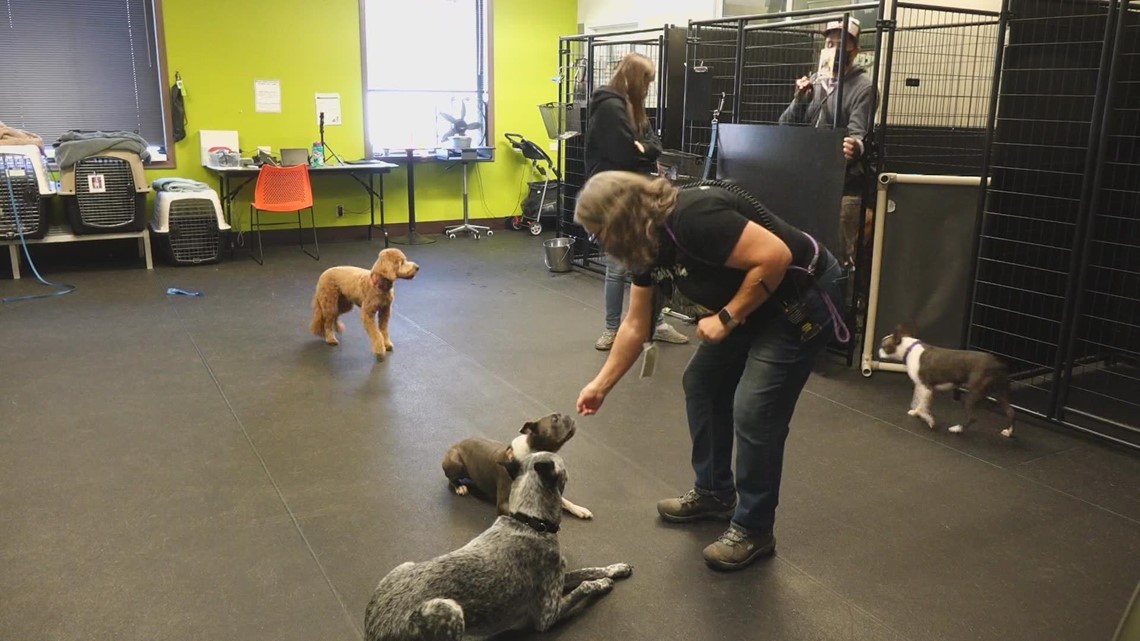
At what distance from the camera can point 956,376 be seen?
3.49m

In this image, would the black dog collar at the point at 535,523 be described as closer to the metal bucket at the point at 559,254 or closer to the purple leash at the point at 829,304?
the purple leash at the point at 829,304

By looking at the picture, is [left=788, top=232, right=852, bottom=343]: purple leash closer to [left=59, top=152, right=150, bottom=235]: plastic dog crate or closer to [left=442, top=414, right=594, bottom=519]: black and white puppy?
[left=442, top=414, right=594, bottom=519]: black and white puppy

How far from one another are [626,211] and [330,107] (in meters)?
6.25

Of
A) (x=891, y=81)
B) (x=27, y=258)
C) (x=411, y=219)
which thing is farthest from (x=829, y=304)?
(x=411, y=219)

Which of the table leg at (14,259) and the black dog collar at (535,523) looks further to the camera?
the table leg at (14,259)

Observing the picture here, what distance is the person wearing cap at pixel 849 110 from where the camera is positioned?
4148mm

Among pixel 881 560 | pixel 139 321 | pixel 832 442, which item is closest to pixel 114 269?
pixel 139 321

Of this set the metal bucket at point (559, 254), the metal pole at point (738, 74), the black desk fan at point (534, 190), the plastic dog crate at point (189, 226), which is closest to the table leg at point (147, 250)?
the plastic dog crate at point (189, 226)

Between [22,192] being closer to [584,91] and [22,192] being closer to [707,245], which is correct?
[584,91]

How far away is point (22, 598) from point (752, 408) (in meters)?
2.00

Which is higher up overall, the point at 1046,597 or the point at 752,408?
the point at 752,408

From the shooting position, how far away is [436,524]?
107 inches

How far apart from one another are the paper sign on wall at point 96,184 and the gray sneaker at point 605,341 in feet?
13.0

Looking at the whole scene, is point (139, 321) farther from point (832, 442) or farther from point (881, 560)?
point (881, 560)
